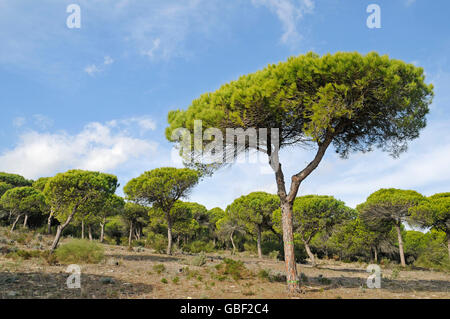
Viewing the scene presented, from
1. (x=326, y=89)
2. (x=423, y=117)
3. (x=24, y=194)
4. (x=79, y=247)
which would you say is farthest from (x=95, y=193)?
(x=24, y=194)

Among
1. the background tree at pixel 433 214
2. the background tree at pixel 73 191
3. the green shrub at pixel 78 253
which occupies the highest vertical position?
the background tree at pixel 73 191

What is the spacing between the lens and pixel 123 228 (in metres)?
41.9

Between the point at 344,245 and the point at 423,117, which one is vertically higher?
the point at 423,117

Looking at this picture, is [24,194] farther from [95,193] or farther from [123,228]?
[95,193]

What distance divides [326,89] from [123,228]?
40937mm

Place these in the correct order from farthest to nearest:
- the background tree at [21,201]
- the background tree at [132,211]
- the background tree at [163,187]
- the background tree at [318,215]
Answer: the background tree at [132,211] < the background tree at [21,201] < the background tree at [163,187] < the background tree at [318,215]

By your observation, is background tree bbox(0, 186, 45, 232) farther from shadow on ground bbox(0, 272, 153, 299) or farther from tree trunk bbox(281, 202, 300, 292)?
tree trunk bbox(281, 202, 300, 292)

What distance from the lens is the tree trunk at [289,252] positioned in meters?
8.42

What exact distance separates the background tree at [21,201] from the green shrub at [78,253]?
24.9 metres

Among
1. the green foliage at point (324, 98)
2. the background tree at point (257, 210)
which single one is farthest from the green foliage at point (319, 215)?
the green foliage at point (324, 98)

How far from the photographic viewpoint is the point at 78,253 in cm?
1241

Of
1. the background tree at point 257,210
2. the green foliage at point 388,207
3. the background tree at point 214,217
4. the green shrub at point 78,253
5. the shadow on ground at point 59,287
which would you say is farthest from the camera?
the background tree at point 214,217

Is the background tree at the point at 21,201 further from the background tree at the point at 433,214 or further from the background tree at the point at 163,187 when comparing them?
the background tree at the point at 433,214

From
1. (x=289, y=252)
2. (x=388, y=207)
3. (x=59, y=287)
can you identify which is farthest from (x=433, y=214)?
(x=59, y=287)
